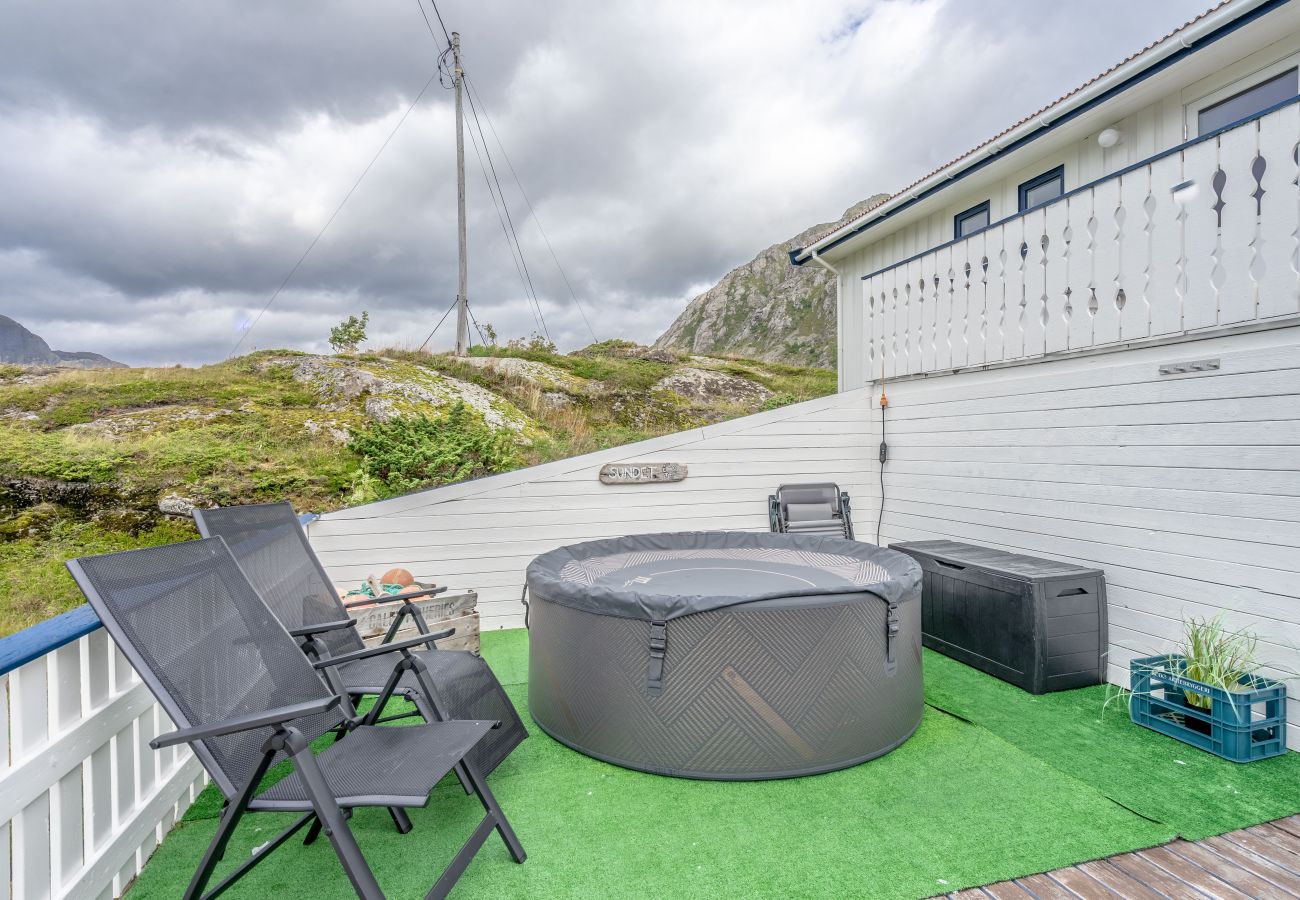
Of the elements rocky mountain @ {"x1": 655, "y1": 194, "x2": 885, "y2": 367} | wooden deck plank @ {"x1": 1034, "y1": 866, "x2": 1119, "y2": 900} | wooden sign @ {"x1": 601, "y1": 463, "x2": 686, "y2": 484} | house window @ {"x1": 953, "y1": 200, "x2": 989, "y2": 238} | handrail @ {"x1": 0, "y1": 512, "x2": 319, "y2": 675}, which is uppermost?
rocky mountain @ {"x1": 655, "y1": 194, "x2": 885, "y2": 367}

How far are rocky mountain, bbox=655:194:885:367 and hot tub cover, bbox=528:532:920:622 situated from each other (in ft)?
117

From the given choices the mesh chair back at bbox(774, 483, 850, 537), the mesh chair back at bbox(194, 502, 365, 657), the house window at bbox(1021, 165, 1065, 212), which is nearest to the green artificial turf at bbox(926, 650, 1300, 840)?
the mesh chair back at bbox(774, 483, 850, 537)

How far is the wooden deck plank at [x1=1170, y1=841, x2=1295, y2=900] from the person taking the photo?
5.83 ft

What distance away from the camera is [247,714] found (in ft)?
6.09

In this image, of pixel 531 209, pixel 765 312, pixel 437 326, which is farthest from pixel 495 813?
pixel 765 312

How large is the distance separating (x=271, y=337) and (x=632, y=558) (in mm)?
10144

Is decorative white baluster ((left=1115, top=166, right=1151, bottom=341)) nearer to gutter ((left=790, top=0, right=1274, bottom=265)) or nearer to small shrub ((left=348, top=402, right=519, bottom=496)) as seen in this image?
gutter ((left=790, top=0, right=1274, bottom=265))

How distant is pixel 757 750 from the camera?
2.49 metres

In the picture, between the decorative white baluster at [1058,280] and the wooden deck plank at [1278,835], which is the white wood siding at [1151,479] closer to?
the decorative white baluster at [1058,280]

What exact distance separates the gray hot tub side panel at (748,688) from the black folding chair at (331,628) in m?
0.44

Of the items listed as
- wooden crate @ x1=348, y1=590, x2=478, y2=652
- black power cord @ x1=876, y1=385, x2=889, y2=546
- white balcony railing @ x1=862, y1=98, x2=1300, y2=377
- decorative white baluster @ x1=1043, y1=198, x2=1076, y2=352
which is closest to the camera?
white balcony railing @ x1=862, y1=98, x2=1300, y2=377

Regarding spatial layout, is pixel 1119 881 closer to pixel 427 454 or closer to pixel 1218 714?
pixel 1218 714

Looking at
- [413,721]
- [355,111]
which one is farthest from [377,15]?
[413,721]

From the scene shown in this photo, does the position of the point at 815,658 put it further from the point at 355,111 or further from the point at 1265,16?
the point at 355,111
